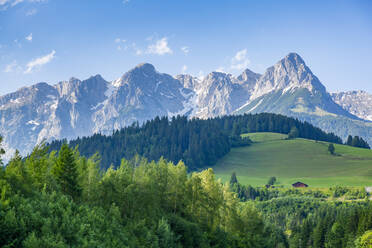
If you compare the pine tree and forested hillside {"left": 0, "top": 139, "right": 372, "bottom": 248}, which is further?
the pine tree

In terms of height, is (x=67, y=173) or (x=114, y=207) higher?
(x=67, y=173)

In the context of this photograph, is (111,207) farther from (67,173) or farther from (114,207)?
(67,173)

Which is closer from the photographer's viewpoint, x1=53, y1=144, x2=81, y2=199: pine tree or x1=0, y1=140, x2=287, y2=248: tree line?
x1=0, y1=140, x2=287, y2=248: tree line

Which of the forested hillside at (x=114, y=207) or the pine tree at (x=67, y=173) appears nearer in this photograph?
the forested hillside at (x=114, y=207)

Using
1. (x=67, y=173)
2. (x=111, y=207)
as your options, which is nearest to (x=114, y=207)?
(x=111, y=207)

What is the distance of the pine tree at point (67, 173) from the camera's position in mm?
63781

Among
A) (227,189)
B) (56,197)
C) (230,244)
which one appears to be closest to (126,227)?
(56,197)

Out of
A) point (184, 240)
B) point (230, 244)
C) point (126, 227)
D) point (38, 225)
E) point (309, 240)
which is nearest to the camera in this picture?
point (38, 225)

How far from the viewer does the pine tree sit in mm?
63781

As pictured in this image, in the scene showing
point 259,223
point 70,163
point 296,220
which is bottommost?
point 296,220

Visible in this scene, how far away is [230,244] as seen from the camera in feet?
289

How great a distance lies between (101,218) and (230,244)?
4093 centimetres

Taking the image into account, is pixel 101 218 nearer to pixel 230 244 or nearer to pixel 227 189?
pixel 230 244

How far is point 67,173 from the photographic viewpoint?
64062 mm
